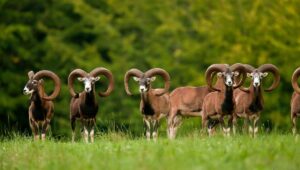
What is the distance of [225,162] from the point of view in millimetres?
18516

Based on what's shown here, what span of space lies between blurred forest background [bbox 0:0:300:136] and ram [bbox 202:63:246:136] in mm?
19093

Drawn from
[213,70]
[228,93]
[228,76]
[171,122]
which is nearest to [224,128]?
[228,93]

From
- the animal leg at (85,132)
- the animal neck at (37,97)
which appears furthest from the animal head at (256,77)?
the animal neck at (37,97)

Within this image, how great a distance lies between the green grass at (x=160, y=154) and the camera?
1820 centimetres

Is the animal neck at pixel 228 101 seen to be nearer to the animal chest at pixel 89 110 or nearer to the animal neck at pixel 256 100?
the animal neck at pixel 256 100

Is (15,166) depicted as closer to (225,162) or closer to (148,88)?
(225,162)

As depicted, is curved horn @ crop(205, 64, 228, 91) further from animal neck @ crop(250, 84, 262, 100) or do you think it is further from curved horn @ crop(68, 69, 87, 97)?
curved horn @ crop(68, 69, 87, 97)

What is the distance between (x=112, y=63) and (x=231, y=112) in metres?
28.2

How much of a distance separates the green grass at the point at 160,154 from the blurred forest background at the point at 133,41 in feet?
86.6

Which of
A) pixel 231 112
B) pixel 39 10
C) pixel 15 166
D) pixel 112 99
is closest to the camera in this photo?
pixel 15 166

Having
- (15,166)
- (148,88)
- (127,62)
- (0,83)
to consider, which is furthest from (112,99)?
(15,166)

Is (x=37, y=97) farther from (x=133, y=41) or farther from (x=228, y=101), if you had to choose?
(x=133, y=41)

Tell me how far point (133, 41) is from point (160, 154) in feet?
125

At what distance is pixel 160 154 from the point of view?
1938cm
